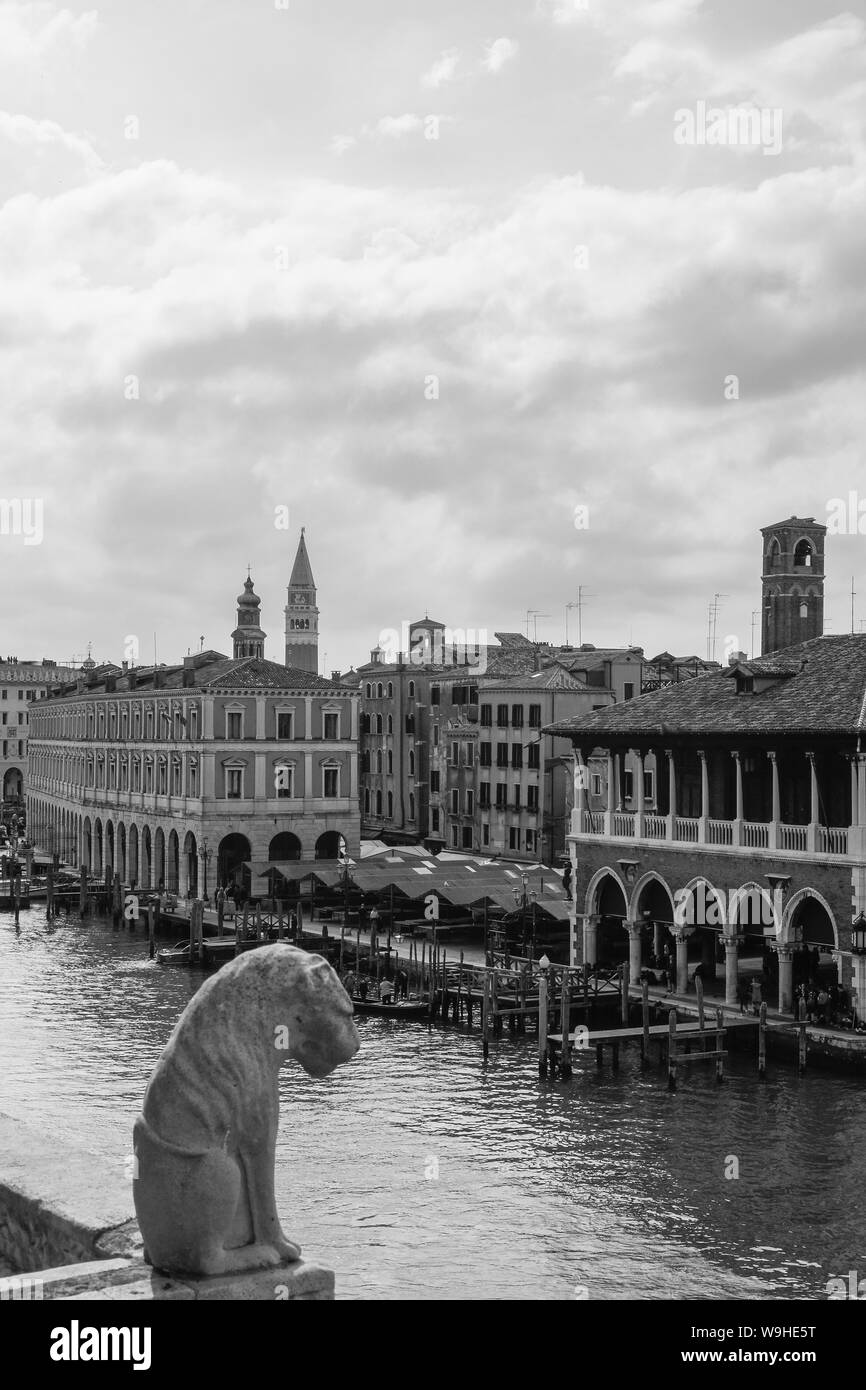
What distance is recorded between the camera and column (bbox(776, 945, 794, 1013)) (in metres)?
36.0

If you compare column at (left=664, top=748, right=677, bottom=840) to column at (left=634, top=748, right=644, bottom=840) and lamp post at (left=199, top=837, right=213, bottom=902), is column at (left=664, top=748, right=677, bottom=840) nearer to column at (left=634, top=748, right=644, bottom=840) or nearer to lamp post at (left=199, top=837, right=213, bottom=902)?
column at (left=634, top=748, right=644, bottom=840)

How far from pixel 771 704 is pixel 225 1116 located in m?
31.4

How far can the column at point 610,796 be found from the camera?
137 feet

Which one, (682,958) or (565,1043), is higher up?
(682,958)

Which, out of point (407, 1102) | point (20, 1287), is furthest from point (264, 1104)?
point (407, 1102)

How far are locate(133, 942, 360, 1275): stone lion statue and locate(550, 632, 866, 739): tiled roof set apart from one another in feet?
91.5

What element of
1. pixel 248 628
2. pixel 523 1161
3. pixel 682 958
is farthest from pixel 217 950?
pixel 248 628

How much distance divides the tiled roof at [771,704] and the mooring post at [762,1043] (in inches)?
248

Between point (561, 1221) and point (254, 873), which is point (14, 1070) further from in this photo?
point (254, 873)

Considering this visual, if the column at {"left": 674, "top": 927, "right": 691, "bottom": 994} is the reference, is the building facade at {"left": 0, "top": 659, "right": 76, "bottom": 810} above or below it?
above

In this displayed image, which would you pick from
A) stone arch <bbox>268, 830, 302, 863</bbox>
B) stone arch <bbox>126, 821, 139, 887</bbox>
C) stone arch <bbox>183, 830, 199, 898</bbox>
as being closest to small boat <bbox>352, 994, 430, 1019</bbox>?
stone arch <bbox>268, 830, 302, 863</bbox>

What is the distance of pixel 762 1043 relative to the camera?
33719 mm

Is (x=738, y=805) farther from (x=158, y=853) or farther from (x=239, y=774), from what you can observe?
(x=158, y=853)
